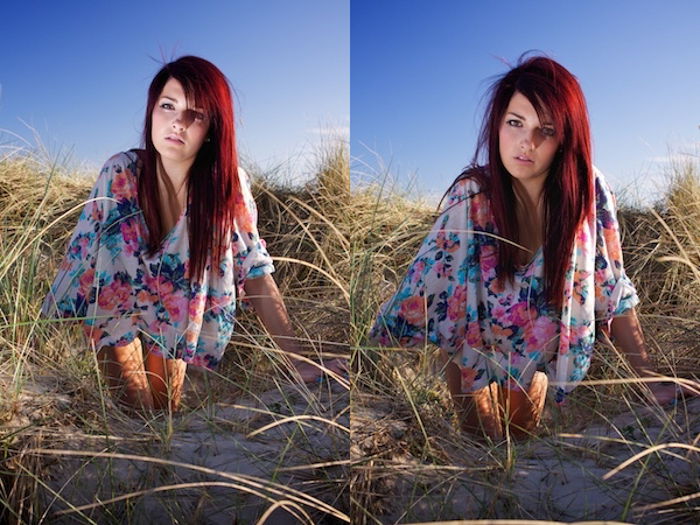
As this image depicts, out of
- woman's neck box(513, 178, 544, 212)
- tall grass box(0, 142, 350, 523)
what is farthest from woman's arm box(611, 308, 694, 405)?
tall grass box(0, 142, 350, 523)

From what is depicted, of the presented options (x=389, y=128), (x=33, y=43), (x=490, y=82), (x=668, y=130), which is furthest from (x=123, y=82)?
(x=668, y=130)

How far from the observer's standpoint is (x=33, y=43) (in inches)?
104

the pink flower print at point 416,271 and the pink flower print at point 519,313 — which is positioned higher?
the pink flower print at point 416,271

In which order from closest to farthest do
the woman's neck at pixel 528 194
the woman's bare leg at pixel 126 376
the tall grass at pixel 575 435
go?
the tall grass at pixel 575 435
the woman's neck at pixel 528 194
the woman's bare leg at pixel 126 376

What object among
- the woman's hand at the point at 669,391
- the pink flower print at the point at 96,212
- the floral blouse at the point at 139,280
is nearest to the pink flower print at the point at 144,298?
the floral blouse at the point at 139,280

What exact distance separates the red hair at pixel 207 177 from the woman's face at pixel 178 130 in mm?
15

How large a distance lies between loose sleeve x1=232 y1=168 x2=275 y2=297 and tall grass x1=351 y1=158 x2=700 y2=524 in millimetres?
357

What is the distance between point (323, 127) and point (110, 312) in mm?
815

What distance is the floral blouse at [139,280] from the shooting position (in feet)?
7.88

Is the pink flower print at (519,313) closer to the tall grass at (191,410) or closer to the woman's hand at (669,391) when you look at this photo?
the woman's hand at (669,391)

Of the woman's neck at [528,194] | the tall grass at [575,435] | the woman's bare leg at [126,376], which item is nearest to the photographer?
the tall grass at [575,435]

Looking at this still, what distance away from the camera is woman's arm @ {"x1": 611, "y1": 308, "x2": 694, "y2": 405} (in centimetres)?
215

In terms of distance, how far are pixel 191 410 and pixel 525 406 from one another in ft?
3.09

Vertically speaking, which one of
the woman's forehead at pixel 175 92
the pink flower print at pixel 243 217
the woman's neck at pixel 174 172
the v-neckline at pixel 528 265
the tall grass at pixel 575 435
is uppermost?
the woman's forehead at pixel 175 92
